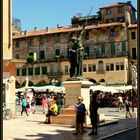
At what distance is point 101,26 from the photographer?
6438 cm

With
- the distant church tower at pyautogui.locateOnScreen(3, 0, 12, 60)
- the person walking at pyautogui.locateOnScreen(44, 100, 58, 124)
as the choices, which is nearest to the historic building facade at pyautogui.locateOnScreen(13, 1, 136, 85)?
the distant church tower at pyautogui.locateOnScreen(3, 0, 12, 60)

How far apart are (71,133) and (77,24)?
5785 centimetres

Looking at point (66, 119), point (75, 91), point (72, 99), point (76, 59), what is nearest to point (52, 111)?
point (66, 119)

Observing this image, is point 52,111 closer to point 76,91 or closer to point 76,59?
point 76,91

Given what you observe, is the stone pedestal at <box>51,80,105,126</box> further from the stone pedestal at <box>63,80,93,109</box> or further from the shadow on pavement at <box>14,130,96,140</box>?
the shadow on pavement at <box>14,130,96,140</box>

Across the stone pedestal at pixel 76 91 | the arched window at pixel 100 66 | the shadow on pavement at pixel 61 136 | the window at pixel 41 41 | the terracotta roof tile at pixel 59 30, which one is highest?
the terracotta roof tile at pixel 59 30

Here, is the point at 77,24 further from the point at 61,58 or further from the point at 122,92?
the point at 122,92

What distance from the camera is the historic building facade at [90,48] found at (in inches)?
2435

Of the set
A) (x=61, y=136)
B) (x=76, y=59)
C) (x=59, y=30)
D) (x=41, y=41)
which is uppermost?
(x=59, y=30)

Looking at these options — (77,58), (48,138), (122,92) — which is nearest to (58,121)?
(77,58)

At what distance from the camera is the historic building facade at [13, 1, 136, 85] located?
2435 inches

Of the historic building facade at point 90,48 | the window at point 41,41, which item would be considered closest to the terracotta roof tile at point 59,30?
the historic building facade at point 90,48

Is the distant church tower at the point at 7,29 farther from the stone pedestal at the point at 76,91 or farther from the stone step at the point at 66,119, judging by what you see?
the stone step at the point at 66,119

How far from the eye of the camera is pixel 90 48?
66.1m
